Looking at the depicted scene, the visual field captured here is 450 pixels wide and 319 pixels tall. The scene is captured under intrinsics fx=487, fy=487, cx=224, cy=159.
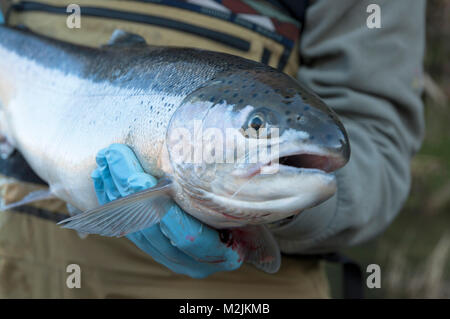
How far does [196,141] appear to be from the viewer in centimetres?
93

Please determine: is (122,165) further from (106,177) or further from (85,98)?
(85,98)

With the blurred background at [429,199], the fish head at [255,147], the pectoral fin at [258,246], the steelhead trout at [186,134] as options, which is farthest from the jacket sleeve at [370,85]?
the blurred background at [429,199]

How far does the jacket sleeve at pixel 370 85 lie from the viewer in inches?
60.5

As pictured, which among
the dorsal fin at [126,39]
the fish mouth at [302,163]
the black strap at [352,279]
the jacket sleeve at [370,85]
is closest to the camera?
the fish mouth at [302,163]

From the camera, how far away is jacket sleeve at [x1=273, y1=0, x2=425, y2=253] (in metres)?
1.54

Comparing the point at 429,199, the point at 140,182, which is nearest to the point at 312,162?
Result: the point at 140,182

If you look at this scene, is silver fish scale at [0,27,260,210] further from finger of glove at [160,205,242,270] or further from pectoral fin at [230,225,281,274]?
pectoral fin at [230,225,281,274]

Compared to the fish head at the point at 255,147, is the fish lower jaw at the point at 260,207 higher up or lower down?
lower down

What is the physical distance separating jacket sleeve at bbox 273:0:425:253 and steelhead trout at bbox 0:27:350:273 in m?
0.53

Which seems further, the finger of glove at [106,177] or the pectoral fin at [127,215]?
the finger of glove at [106,177]

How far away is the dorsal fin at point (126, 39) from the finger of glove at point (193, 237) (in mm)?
511

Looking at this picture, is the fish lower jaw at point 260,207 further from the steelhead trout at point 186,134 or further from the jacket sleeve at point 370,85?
the jacket sleeve at point 370,85

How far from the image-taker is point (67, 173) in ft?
4.09

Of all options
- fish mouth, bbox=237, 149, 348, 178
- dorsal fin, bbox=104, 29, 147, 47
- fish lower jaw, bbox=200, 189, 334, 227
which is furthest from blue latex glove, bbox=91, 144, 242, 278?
dorsal fin, bbox=104, 29, 147, 47
